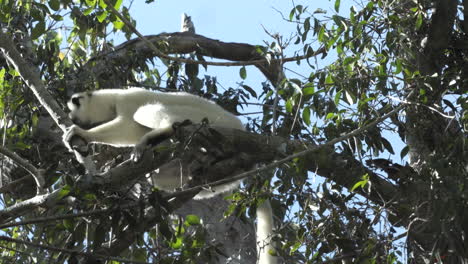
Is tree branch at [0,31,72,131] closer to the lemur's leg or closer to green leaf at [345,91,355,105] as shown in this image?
the lemur's leg

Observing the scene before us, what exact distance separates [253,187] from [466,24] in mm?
2500

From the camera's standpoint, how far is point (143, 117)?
5.20 metres

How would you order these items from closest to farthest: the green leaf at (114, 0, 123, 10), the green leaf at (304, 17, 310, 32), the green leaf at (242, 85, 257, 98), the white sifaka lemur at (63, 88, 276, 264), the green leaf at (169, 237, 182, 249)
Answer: the green leaf at (169, 237, 182, 249) → the green leaf at (114, 0, 123, 10) → the white sifaka lemur at (63, 88, 276, 264) → the green leaf at (304, 17, 310, 32) → the green leaf at (242, 85, 257, 98)

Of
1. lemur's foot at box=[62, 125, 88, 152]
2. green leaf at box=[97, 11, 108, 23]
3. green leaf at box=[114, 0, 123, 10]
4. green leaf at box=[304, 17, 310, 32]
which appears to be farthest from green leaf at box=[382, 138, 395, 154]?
lemur's foot at box=[62, 125, 88, 152]

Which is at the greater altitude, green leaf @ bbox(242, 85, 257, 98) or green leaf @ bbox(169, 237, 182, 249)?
green leaf @ bbox(242, 85, 257, 98)

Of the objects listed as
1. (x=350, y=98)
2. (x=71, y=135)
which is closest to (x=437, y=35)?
(x=350, y=98)

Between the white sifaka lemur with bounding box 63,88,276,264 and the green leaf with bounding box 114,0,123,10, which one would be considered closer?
the green leaf with bounding box 114,0,123,10

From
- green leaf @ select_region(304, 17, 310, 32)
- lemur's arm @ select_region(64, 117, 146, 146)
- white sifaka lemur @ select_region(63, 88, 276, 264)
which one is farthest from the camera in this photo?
green leaf @ select_region(304, 17, 310, 32)

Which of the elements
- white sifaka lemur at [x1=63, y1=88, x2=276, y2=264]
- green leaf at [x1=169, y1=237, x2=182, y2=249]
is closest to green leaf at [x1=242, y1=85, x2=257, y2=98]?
white sifaka lemur at [x1=63, y1=88, x2=276, y2=264]

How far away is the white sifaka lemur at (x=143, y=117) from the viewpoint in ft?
16.2

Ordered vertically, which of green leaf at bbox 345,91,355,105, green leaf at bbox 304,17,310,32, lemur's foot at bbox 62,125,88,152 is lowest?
green leaf at bbox 345,91,355,105

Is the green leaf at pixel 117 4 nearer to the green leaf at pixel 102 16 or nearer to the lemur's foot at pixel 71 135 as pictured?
the green leaf at pixel 102 16

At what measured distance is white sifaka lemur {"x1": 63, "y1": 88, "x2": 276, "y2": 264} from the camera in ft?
16.2

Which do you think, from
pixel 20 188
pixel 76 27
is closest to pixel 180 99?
pixel 76 27
